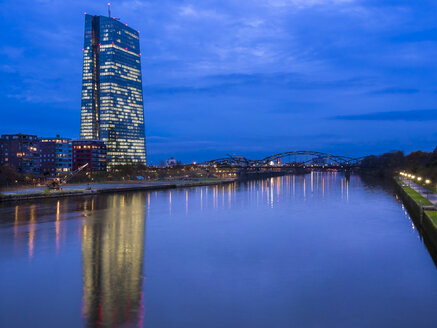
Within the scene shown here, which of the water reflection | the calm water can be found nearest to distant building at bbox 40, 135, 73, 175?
the calm water

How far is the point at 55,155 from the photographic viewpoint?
8331 cm

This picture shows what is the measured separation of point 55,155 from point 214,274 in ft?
256

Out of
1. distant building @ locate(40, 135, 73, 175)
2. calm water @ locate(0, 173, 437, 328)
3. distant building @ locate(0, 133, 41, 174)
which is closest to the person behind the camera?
calm water @ locate(0, 173, 437, 328)

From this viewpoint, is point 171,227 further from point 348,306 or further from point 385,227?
point 348,306

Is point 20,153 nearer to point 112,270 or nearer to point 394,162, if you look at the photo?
point 112,270

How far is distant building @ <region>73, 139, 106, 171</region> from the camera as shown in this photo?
9044cm

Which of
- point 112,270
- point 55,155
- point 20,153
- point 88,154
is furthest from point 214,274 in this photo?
point 88,154

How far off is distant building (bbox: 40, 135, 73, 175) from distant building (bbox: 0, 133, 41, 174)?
4.25 feet

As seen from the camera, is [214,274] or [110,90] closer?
[214,274]

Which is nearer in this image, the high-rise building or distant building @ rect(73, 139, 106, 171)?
distant building @ rect(73, 139, 106, 171)

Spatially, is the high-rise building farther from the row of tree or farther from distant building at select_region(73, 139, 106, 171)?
the row of tree

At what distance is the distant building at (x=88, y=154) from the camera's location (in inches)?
3561

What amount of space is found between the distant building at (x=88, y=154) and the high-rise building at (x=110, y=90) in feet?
34.9

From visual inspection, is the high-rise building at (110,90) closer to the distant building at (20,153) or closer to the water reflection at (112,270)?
the distant building at (20,153)
